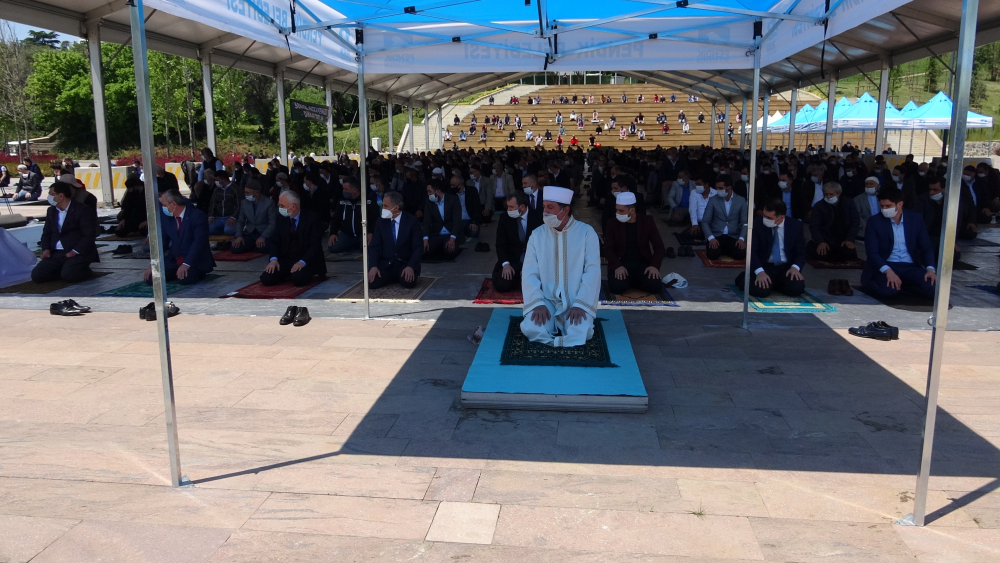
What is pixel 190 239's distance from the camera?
316 inches

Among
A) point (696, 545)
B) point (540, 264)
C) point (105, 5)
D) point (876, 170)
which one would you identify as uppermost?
point (105, 5)

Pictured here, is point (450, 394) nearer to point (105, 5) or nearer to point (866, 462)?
point (866, 462)

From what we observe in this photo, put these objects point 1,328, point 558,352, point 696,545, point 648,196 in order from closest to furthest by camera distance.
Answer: point 696,545
point 558,352
point 1,328
point 648,196

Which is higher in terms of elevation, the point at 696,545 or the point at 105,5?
the point at 105,5

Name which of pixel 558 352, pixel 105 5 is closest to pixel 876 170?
pixel 558 352

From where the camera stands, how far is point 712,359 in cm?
519

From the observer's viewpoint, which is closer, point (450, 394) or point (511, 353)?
point (450, 394)

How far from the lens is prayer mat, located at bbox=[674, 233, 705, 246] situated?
10.3m

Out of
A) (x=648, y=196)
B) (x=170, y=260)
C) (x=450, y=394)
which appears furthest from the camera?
(x=648, y=196)

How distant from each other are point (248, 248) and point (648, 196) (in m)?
9.40

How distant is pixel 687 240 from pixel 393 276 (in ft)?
15.6

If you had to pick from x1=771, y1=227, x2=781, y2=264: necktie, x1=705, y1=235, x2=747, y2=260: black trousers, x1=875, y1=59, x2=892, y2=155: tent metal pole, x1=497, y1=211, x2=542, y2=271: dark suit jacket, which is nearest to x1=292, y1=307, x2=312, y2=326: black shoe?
x1=497, y1=211, x2=542, y2=271: dark suit jacket

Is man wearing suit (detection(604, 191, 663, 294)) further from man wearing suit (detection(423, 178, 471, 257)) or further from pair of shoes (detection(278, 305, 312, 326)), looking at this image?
A: pair of shoes (detection(278, 305, 312, 326))

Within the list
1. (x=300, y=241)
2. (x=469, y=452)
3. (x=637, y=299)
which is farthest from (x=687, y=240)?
(x=469, y=452)
